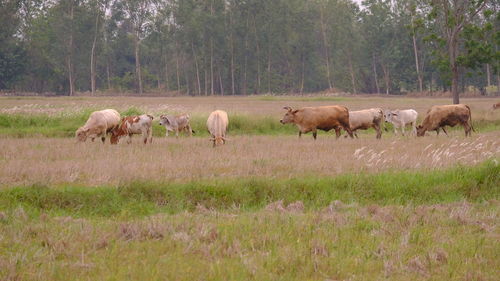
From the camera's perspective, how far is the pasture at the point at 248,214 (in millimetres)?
6156

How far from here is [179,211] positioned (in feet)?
31.4

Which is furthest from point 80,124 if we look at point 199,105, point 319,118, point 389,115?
point 199,105

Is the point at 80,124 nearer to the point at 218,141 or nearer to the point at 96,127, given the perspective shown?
the point at 96,127

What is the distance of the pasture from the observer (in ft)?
20.2

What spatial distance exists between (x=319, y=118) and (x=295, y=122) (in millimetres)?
936

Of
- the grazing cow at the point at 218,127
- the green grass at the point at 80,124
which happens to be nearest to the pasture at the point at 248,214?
the grazing cow at the point at 218,127

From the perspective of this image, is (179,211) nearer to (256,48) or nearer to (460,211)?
(460,211)

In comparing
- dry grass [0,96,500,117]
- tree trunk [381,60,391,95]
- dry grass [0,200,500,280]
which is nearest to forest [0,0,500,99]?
tree trunk [381,60,391,95]

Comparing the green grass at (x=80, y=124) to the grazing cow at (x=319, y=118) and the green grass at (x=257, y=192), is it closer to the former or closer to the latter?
the grazing cow at (x=319, y=118)

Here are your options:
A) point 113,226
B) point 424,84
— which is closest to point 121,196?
point 113,226

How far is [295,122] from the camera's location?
2138cm

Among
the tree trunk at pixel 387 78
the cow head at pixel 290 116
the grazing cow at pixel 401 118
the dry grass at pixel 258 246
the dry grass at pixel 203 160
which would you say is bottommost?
the dry grass at pixel 258 246

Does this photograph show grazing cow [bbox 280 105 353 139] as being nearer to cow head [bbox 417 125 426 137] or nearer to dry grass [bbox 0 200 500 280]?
cow head [bbox 417 125 426 137]

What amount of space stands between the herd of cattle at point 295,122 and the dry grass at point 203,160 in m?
1.51
